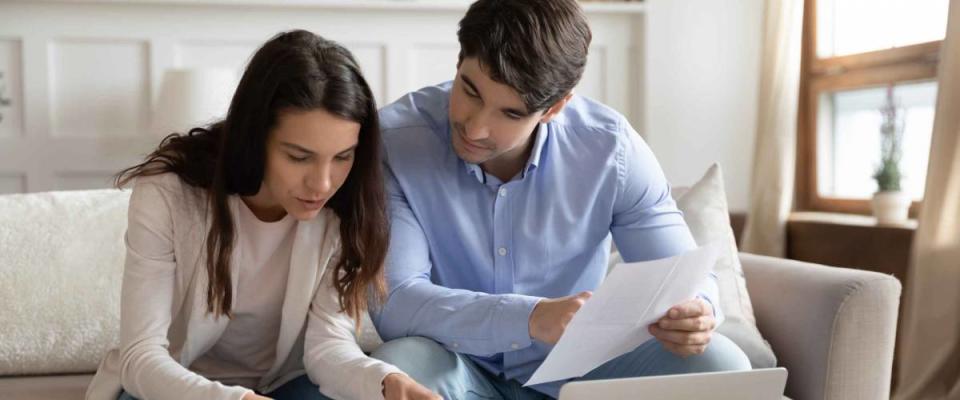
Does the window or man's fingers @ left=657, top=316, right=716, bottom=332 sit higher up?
the window

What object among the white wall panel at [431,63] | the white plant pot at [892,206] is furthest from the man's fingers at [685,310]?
the white wall panel at [431,63]

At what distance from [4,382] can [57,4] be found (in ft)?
6.83

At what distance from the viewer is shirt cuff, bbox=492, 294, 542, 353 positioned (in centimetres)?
152

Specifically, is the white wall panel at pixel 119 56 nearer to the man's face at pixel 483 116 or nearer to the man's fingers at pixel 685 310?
the man's face at pixel 483 116

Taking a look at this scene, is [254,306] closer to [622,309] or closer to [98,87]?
[622,309]

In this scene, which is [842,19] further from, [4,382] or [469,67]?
[4,382]

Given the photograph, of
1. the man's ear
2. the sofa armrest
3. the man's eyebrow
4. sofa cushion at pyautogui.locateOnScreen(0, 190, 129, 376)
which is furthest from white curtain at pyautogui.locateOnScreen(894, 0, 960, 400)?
sofa cushion at pyautogui.locateOnScreen(0, 190, 129, 376)

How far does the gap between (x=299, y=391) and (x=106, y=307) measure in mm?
476

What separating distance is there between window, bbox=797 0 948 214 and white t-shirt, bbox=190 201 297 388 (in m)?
2.17

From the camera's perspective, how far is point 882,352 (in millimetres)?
1729

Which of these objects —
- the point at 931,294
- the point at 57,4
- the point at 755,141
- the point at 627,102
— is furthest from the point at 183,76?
the point at 931,294

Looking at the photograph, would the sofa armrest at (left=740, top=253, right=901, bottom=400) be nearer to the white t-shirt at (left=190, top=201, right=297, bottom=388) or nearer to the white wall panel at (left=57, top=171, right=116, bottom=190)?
the white t-shirt at (left=190, top=201, right=297, bottom=388)

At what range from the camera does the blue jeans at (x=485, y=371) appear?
153 cm

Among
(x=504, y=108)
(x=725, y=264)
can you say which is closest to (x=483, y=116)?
(x=504, y=108)
